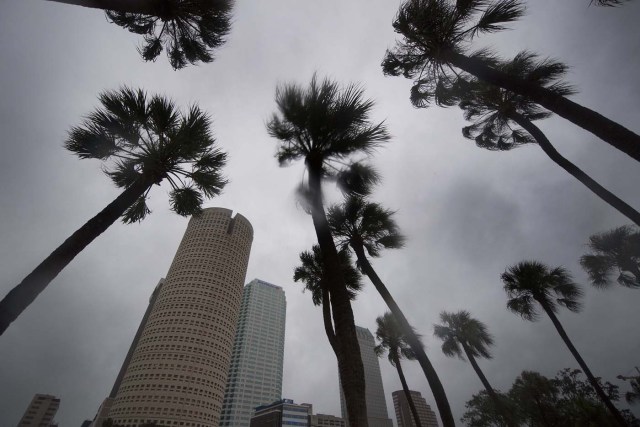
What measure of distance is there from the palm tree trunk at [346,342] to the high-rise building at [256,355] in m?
171

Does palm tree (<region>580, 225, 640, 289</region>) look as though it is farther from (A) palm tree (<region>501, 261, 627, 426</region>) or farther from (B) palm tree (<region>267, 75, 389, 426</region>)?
(B) palm tree (<region>267, 75, 389, 426</region>)

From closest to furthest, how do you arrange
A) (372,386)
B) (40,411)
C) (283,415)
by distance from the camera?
(283,415) < (40,411) < (372,386)

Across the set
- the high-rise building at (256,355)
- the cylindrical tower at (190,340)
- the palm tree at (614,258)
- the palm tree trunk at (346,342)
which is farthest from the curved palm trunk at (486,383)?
the high-rise building at (256,355)

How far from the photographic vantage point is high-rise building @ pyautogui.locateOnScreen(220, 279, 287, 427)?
145 m

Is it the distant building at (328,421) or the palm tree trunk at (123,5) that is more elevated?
the distant building at (328,421)

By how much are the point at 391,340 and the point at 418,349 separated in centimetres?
1315

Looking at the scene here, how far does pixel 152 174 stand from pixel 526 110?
13.6 metres

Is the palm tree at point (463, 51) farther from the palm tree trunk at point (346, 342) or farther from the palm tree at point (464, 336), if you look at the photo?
the palm tree at point (464, 336)

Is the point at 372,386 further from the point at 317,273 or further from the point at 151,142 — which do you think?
the point at 151,142

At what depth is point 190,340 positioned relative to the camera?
9712cm

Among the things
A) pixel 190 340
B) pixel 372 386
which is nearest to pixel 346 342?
pixel 190 340

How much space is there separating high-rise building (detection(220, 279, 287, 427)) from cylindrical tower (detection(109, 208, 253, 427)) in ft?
183

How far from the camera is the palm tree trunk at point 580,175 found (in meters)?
7.18

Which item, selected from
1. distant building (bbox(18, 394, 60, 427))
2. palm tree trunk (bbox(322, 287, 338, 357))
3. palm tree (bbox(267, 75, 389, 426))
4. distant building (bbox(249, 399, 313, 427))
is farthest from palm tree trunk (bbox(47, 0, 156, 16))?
distant building (bbox(18, 394, 60, 427))
